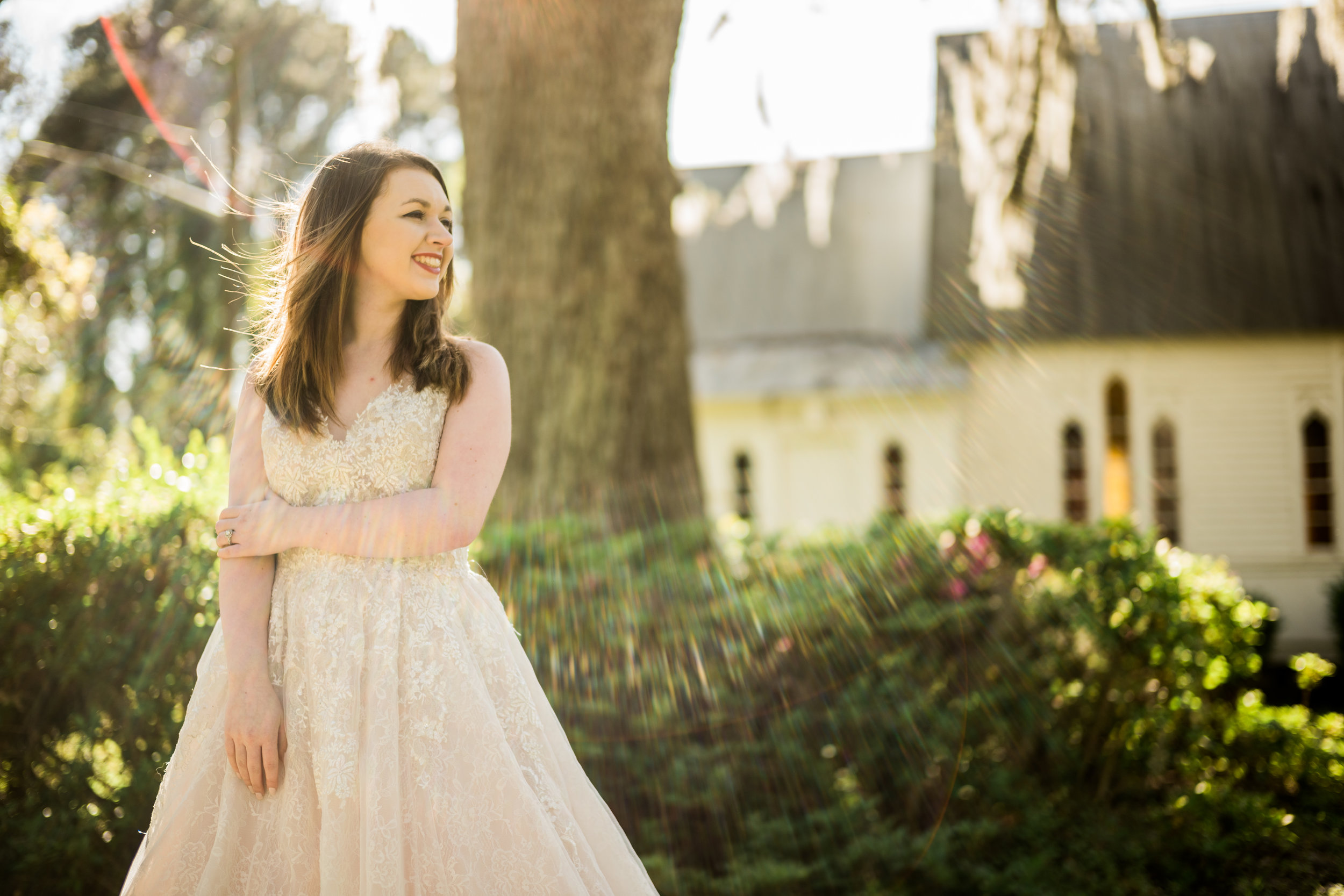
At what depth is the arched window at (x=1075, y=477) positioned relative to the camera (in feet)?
52.5

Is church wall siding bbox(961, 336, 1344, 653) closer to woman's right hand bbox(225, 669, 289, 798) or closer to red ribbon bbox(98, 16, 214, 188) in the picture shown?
red ribbon bbox(98, 16, 214, 188)

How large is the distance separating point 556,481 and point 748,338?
1393 centimetres

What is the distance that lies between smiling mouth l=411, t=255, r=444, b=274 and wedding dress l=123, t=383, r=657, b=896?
0.35 metres

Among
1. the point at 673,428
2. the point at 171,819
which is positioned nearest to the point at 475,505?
the point at 171,819

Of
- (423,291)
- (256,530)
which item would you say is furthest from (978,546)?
(256,530)

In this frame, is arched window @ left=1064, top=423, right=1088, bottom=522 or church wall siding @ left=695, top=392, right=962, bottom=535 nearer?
arched window @ left=1064, top=423, right=1088, bottom=522

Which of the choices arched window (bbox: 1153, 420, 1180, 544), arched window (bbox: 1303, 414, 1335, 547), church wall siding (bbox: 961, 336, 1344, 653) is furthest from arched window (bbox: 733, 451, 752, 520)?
arched window (bbox: 1303, 414, 1335, 547)

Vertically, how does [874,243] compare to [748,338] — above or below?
above

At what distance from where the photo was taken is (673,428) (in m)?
6.75

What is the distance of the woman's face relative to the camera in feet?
7.84

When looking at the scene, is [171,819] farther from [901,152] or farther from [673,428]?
[901,152]

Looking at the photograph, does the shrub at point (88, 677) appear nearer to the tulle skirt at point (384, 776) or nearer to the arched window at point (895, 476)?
the tulle skirt at point (384, 776)

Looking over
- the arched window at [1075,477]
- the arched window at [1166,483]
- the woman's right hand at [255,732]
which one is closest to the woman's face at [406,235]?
the woman's right hand at [255,732]

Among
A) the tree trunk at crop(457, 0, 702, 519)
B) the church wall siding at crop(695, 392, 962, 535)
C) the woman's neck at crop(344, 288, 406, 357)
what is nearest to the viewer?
the woman's neck at crop(344, 288, 406, 357)
